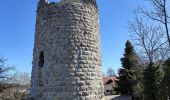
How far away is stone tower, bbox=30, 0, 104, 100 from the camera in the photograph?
10406 millimetres

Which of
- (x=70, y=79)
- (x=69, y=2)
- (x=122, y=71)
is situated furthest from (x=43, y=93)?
(x=122, y=71)


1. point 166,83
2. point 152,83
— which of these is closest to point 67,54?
point 166,83

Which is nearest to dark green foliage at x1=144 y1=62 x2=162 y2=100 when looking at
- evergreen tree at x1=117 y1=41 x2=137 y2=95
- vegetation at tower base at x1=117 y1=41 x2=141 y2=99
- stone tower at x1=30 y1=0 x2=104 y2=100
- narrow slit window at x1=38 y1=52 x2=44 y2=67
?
vegetation at tower base at x1=117 y1=41 x2=141 y2=99

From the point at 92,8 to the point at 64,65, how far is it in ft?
11.5

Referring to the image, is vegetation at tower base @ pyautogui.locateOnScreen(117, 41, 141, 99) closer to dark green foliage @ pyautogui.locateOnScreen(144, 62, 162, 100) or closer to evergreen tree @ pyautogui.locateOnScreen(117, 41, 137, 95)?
evergreen tree @ pyautogui.locateOnScreen(117, 41, 137, 95)

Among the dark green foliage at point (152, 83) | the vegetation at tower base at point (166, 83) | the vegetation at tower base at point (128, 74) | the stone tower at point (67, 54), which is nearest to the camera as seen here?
the stone tower at point (67, 54)

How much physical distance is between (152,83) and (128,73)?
948 cm

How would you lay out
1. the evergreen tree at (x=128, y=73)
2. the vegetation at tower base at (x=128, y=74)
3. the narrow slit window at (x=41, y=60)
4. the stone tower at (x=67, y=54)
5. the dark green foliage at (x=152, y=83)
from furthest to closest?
the evergreen tree at (x=128, y=73)
the vegetation at tower base at (x=128, y=74)
the dark green foliage at (x=152, y=83)
the narrow slit window at (x=41, y=60)
the stone tower at (x=67, y=54)

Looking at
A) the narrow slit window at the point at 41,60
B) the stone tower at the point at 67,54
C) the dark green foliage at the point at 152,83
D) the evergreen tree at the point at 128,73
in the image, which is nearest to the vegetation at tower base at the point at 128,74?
the evergreen tree at the point at 128,73

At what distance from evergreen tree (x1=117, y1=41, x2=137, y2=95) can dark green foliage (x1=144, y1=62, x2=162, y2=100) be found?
794cm

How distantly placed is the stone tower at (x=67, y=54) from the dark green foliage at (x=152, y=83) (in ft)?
34.2

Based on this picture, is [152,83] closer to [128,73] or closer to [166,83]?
[166,83]

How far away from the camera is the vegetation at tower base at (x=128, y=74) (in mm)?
29561

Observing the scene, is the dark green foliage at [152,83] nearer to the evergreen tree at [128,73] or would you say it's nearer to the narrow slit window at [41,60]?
the evergreen tree at [128,73]
